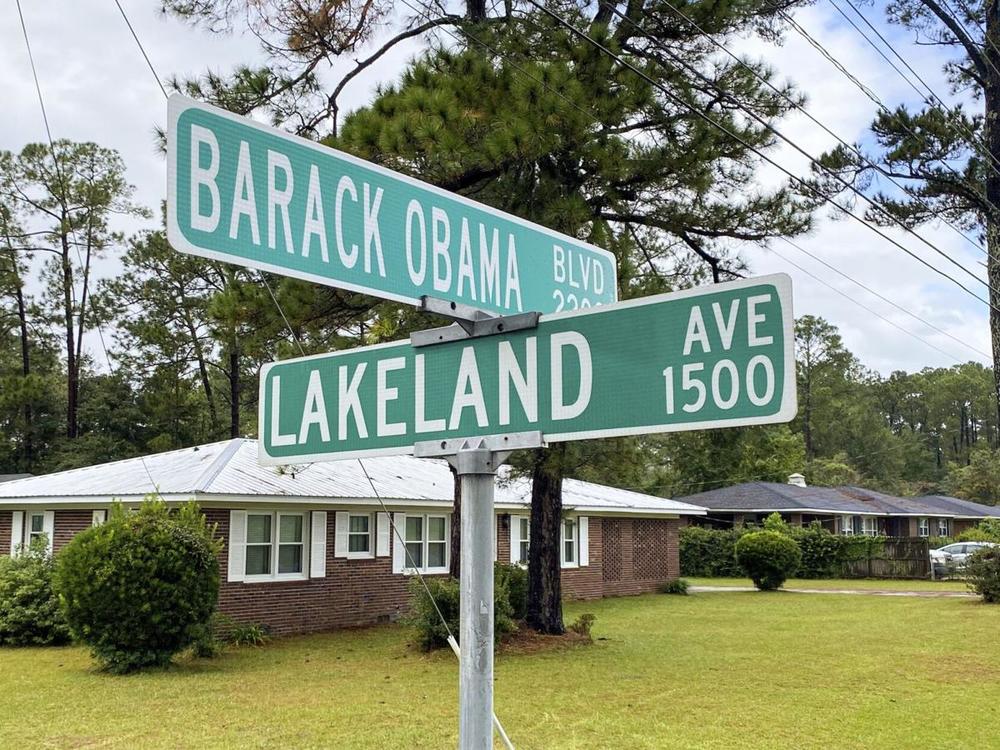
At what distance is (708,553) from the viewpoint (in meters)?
39.1

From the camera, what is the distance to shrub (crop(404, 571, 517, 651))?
1517cm

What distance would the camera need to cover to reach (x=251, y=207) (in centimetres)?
221

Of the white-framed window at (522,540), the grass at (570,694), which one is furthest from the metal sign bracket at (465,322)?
the white-framed window at (522,540)

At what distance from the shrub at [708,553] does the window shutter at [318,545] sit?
72.2 feet

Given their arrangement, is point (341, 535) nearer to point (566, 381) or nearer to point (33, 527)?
point (33, 527)

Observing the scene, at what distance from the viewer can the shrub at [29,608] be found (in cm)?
1720

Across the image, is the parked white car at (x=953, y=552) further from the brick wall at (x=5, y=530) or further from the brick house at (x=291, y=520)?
the brick wall at (x=5, y=530)

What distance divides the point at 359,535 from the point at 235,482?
354cm

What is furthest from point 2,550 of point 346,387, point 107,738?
point 346,387

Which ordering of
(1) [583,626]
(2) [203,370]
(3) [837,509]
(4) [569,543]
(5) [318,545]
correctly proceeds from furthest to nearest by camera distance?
(3) [837,509], (2) [203,370], (4) [569,543], (5) [318,545], (1) [583,626]

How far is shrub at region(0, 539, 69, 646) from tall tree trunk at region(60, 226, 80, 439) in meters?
24.4

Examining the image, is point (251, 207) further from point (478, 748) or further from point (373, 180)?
point (478, 748)

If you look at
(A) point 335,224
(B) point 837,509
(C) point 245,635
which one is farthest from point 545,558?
→ (B) point 837,509

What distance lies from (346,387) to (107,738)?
865 centimetres
